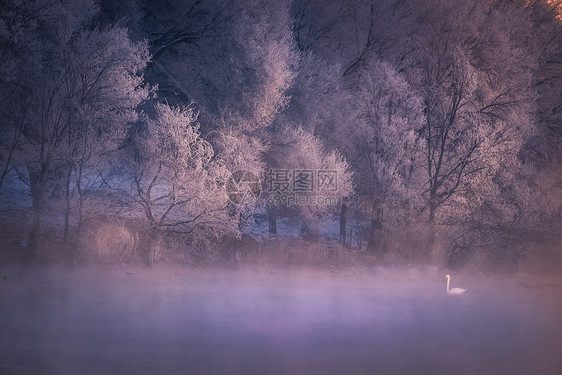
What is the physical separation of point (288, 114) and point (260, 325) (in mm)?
10776

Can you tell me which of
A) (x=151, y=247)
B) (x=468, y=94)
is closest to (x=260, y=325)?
(x=151, y=247)

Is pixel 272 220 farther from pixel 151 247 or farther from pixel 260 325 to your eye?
pixel 260 325

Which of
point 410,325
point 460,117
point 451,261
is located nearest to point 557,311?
point 410,325

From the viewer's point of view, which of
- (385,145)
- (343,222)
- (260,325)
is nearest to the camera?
(260,325)

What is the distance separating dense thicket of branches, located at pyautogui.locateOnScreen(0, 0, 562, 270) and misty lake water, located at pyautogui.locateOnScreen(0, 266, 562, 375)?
115 inches

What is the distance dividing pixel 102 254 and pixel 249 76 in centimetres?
771

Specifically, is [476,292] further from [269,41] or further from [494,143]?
[269,41]

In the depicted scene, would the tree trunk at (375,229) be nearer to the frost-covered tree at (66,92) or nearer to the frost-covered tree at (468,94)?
the frost-covered tree at (468,94)

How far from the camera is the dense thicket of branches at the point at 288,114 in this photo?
15.8 metres

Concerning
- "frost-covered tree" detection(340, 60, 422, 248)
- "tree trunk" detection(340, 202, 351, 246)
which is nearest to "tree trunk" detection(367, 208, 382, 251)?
"frost-covered tree" detection(340, 60, 422, 248)

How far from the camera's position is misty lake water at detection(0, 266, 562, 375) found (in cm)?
848

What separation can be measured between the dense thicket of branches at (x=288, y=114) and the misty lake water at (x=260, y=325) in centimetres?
292

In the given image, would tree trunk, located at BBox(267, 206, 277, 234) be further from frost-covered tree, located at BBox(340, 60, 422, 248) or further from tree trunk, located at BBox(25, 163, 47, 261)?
tree trunk, located at BBox(25, 163, 47, 261)

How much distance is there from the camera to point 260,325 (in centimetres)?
1071
